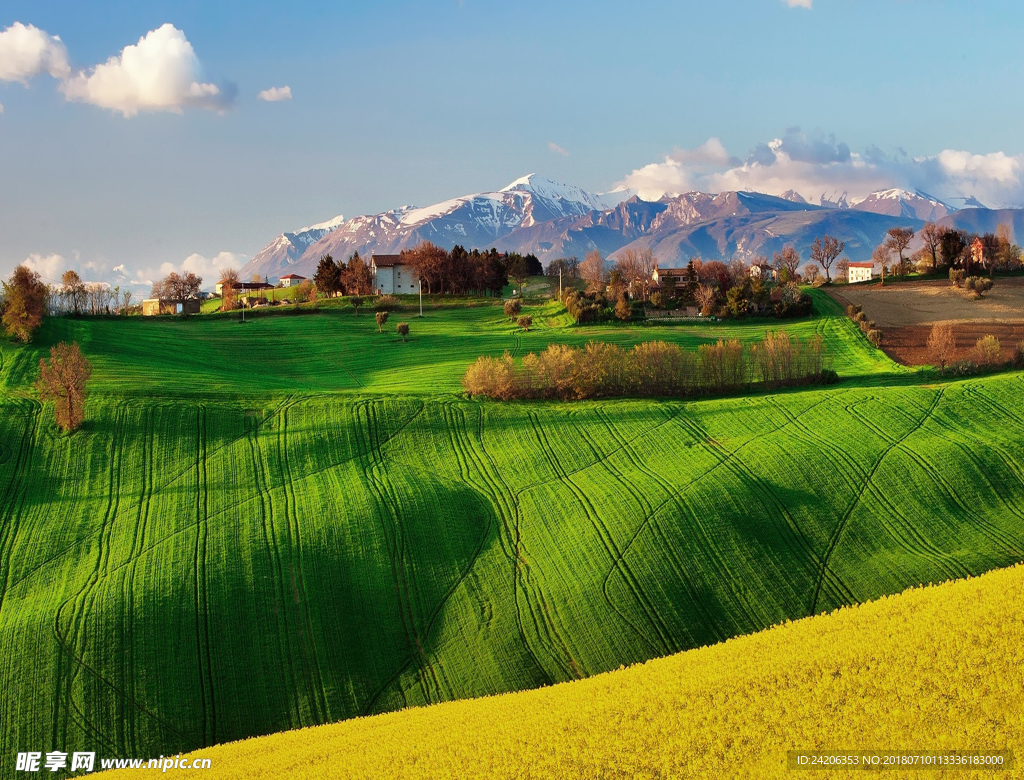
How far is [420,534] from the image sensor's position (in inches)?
1900

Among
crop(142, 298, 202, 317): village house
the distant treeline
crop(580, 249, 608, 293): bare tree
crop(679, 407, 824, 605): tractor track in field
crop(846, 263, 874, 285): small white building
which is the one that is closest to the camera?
crop(679, 407, 824, 605): tractor track in field

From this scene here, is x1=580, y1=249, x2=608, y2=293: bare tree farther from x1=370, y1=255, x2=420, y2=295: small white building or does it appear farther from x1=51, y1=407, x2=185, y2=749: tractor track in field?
x1=51, y1=407, x2=185, y2=749: tractor track in field

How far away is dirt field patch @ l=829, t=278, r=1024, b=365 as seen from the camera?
90250 millimetres

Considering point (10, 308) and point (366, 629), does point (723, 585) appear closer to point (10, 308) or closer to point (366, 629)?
point (366, 629)

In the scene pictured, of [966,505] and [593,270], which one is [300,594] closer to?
[966,505]

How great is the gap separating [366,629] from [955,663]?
27.3 meters

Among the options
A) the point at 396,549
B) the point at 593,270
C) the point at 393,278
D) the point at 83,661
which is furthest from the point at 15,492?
the point at 593,270

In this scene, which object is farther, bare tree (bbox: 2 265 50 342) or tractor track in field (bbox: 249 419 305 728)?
bare tree (bbox: 2 265 50 342)

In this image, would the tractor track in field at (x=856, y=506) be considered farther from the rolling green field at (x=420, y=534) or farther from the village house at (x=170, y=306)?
the village house at (x=170, y=306)

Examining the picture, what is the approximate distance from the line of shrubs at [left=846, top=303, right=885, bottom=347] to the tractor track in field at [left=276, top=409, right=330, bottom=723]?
6851 centimetres

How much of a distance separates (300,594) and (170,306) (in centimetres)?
9642

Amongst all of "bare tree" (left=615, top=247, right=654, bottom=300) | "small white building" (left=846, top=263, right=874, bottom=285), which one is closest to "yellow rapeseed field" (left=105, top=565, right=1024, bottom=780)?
"bare tree" (left=615, top=247, right=654, bottom=300)

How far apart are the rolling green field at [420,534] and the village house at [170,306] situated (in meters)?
56.3

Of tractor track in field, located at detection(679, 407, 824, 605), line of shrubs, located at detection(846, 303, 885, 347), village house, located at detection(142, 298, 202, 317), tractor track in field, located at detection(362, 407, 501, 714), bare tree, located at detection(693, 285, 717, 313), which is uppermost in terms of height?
village house, located at detection(142, 298, 202, 317)
